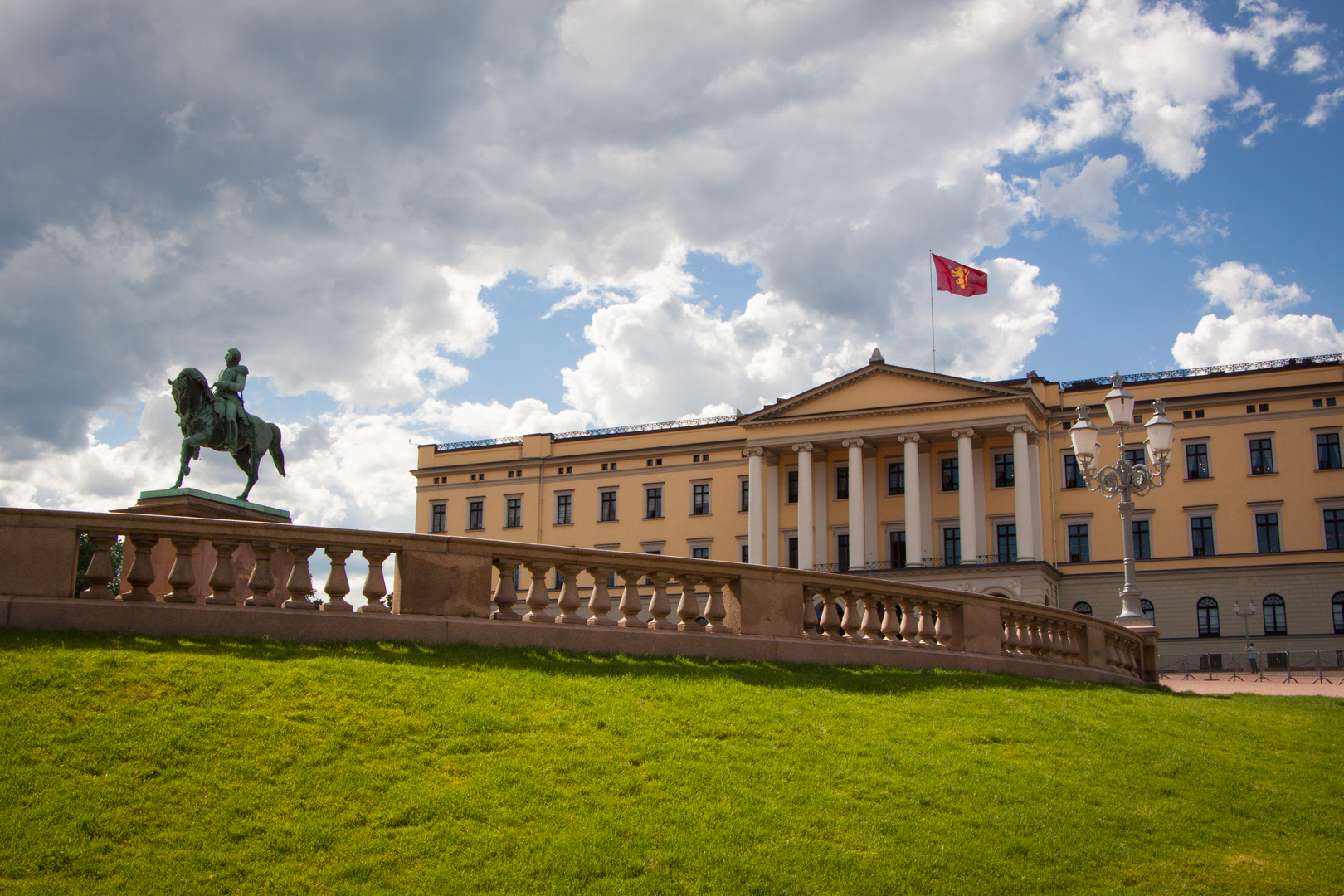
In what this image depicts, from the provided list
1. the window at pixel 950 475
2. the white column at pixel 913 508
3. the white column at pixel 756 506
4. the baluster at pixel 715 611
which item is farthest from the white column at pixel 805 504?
the baluster at pixel 715 611

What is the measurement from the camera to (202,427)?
18359 millimetres

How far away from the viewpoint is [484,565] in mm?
12250

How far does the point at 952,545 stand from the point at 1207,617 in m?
13.7

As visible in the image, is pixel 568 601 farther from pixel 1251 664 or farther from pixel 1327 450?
pixel 1327 450

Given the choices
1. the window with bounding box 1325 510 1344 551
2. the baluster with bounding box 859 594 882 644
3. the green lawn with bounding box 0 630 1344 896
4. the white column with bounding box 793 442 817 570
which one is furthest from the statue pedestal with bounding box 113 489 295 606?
the window with bounding box 1325 510 1344 551

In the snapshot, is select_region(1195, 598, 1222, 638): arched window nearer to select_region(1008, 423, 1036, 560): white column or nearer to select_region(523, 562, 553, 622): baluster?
select_region(1008, 423, 1036, 560): white column

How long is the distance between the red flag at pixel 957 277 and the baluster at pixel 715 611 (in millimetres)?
46987

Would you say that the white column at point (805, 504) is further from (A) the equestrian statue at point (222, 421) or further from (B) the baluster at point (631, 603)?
(B) the baluster at point (631, 603)

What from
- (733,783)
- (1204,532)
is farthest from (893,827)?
(1204,532)

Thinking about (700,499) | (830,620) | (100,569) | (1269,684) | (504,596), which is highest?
(700,499)

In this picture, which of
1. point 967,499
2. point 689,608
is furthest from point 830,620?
point 967,499

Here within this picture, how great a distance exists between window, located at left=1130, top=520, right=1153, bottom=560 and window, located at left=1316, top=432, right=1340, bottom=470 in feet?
28.6

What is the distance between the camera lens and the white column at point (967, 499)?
62.3 metres

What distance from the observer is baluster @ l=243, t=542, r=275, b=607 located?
1139 centimetres
